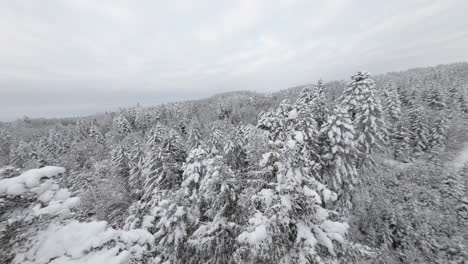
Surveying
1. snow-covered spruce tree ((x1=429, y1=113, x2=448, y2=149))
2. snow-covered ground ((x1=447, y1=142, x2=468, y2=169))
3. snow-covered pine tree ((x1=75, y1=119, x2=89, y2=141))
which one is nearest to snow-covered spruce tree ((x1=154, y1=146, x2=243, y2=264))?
snow-covered ground ((x1=447, y1=142, x2=468, y2=169))

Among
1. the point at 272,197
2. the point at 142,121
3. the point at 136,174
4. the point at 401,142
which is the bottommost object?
the point at 401,142

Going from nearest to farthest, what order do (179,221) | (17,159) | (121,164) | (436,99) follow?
1. (179,221)
2. (121,164)
3. (17,159)
4. (436,99)

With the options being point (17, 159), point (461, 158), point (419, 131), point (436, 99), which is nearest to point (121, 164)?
point (17, 159)

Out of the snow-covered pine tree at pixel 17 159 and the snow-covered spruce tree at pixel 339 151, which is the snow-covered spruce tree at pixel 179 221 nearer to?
the snow-covered spruce tree at pixel 339 151

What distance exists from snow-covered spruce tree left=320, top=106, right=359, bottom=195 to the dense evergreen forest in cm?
9

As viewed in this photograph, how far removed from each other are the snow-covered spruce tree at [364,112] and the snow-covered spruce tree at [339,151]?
6.35ft

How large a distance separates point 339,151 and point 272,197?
1037cm

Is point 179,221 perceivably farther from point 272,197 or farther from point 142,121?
point 142,121

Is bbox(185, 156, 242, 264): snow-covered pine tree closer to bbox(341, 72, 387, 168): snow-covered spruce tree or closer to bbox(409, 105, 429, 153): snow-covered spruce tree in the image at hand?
bbox(341, 72, 387, 168): snow-covered spruce tree

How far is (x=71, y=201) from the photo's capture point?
4121 millimetres

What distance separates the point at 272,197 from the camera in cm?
639

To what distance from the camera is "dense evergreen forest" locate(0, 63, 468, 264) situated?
3.91m

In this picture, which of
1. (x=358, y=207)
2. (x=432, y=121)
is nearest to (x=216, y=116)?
(x=432, y=121)

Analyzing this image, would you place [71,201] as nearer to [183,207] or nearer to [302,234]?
[183,207]
